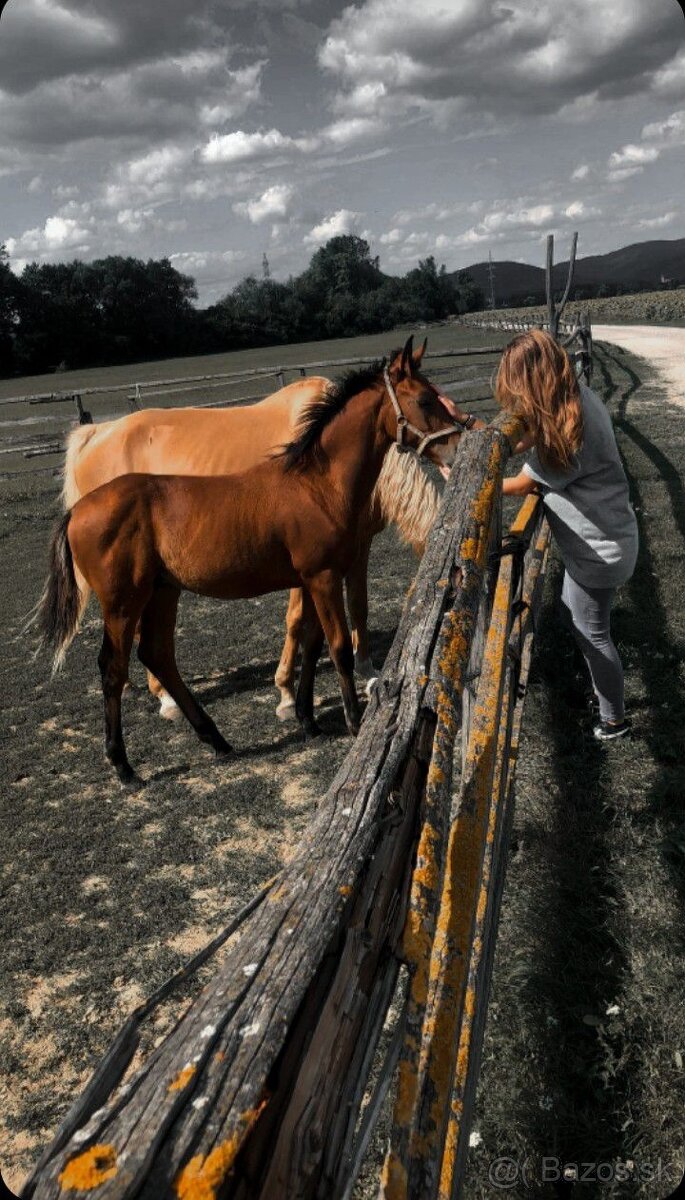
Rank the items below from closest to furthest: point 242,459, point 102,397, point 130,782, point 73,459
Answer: point 130,782
point 242,459
point 73,459
point 102,397

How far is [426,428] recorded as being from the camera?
4.54 meters

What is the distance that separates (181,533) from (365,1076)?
12.4 feet

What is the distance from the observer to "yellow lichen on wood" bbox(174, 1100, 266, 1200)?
2.24 feet

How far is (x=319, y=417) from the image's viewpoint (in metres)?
4.71

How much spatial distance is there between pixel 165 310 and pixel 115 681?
73446mm

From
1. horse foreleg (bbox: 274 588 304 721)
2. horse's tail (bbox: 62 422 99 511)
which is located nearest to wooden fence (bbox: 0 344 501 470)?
horse's tail (bbox: 62 422 99 511)

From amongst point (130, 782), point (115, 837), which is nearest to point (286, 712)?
point (130, 782)

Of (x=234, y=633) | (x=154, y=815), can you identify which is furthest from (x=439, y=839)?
(x=234, y=633)

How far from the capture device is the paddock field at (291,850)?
7.08 ft

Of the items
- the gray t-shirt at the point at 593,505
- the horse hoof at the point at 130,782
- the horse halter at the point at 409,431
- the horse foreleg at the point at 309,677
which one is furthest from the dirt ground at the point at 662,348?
the horse hoof at the point at 130,782

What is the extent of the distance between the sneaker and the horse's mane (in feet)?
6.84

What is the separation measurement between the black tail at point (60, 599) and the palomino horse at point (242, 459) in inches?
30.8

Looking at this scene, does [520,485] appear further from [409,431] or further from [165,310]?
[165,310]

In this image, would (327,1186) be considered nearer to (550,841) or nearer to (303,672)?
(550,841)
